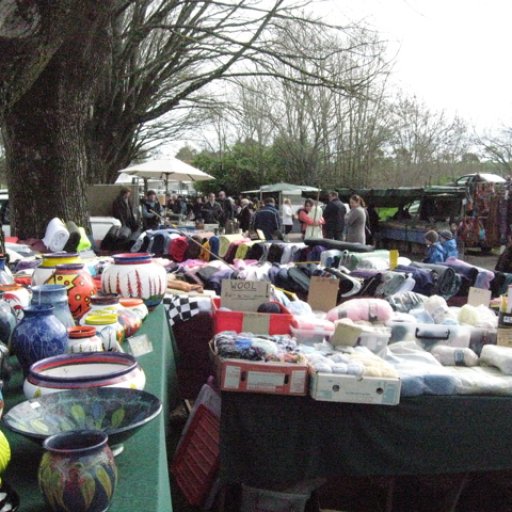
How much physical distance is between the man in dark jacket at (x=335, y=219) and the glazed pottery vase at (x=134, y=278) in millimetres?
8430

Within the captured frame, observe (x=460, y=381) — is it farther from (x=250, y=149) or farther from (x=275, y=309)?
(x=250, y=149)

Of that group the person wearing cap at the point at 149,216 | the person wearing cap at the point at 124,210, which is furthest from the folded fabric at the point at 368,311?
the person wearing cap at the point at 149,216

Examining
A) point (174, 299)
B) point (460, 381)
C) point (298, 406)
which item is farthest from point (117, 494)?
point (174, 299)

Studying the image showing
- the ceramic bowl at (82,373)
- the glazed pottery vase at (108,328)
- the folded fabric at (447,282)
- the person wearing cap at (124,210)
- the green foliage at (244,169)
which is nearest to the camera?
the ceramic bowl at (82,373)

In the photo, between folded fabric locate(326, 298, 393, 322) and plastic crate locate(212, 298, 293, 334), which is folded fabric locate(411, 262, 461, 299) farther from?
plastic crate locate(212, 298, 293, 334)

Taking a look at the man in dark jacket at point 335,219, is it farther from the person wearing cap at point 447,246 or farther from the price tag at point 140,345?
the price tag at point 140,345

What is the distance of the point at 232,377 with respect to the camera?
250 cm

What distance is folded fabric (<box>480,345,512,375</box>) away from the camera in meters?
2.79

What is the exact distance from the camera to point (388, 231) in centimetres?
1612

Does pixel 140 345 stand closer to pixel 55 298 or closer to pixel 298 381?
pixel 55 298

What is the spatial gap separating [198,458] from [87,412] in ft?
5.62

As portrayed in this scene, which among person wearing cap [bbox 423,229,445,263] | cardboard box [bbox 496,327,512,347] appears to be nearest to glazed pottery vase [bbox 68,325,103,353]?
cardboard box [bbox 496,327,512,347]

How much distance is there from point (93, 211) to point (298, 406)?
364 inches

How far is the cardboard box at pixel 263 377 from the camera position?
247 centimetres
